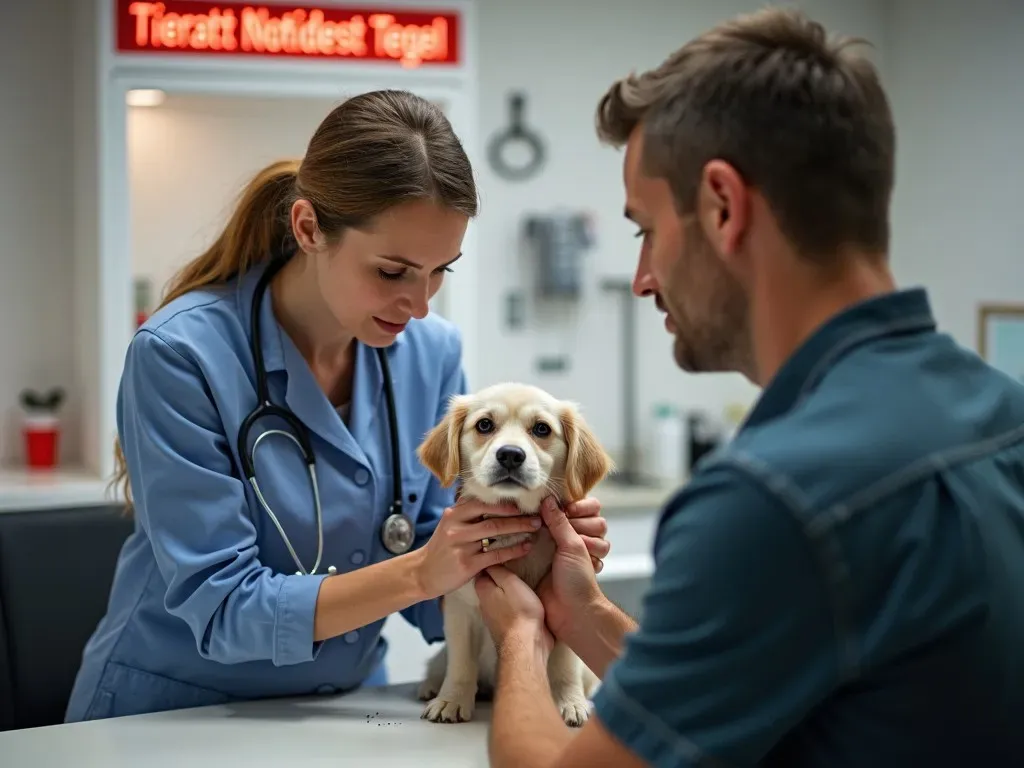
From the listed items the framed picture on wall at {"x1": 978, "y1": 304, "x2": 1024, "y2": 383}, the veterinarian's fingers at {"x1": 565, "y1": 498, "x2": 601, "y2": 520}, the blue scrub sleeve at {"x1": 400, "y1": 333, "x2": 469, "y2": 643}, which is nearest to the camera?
the veterinarian's fingers at {"x1": 565, "y1": 498, "x2": 601, "y2": 520}

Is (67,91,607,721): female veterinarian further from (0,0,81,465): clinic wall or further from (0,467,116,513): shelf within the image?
(0,0,81,465): clinic wall

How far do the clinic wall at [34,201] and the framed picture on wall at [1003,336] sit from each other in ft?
9.67

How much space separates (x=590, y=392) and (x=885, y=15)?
1.91 m

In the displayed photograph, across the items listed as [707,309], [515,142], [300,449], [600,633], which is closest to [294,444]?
[300,449]

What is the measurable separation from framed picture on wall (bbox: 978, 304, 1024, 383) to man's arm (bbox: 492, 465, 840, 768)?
3.04m

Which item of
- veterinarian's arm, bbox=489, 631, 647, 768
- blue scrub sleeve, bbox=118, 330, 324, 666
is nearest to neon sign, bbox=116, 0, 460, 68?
blue scrub sleeve, bbox=118, 330, 324, 666

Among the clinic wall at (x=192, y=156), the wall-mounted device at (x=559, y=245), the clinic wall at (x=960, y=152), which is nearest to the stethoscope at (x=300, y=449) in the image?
the clinic wall at (x=192, y=156)

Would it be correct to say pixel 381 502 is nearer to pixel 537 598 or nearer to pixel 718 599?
pixel 537 598

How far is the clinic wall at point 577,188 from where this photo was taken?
3729 millimetres

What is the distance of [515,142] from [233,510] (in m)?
2.59

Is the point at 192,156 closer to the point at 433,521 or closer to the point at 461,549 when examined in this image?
the point at 433,521

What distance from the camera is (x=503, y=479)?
147 centimetres

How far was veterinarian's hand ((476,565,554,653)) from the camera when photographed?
134cm

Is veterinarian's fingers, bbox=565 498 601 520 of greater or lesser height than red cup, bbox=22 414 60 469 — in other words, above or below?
above
